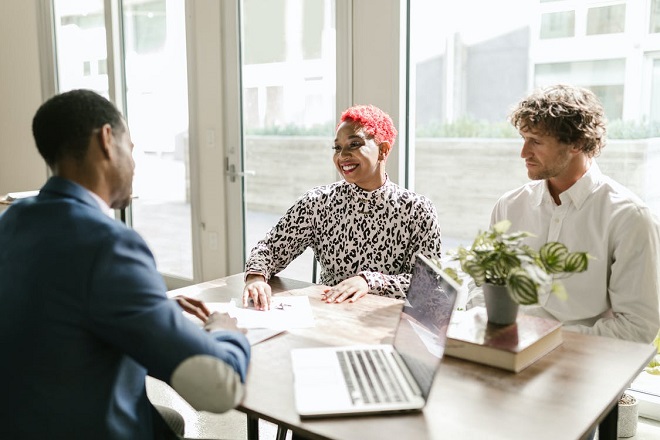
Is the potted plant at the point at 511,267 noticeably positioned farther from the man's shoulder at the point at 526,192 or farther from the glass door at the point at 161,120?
the glass door at the point at 161,120

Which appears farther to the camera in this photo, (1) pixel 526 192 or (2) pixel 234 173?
(2) pixel 234 173

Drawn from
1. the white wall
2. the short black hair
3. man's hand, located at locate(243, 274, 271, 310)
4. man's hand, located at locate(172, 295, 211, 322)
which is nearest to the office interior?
the white wall

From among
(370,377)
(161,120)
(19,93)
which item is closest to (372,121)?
(370,377)

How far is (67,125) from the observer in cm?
110

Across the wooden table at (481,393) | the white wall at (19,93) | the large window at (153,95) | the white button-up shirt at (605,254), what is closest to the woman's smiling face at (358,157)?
the white button-up shirt at (605,254)

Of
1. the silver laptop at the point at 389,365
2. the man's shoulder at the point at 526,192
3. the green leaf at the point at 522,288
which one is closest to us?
the silver laptop at the point at 389,365

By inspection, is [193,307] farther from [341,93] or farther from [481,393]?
[341,93]

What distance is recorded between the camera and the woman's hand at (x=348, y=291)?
1.79 metres

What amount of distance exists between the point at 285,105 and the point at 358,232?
1.68 metres

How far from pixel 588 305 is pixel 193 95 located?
292 centimetres

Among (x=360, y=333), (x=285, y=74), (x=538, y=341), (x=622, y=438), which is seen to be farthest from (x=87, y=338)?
(x=285, y=74)

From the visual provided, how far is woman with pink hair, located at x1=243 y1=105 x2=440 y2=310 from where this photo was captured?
7.02 ft

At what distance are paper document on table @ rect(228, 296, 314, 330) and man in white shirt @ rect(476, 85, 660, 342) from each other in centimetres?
65

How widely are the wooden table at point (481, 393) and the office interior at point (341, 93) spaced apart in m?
1.23
